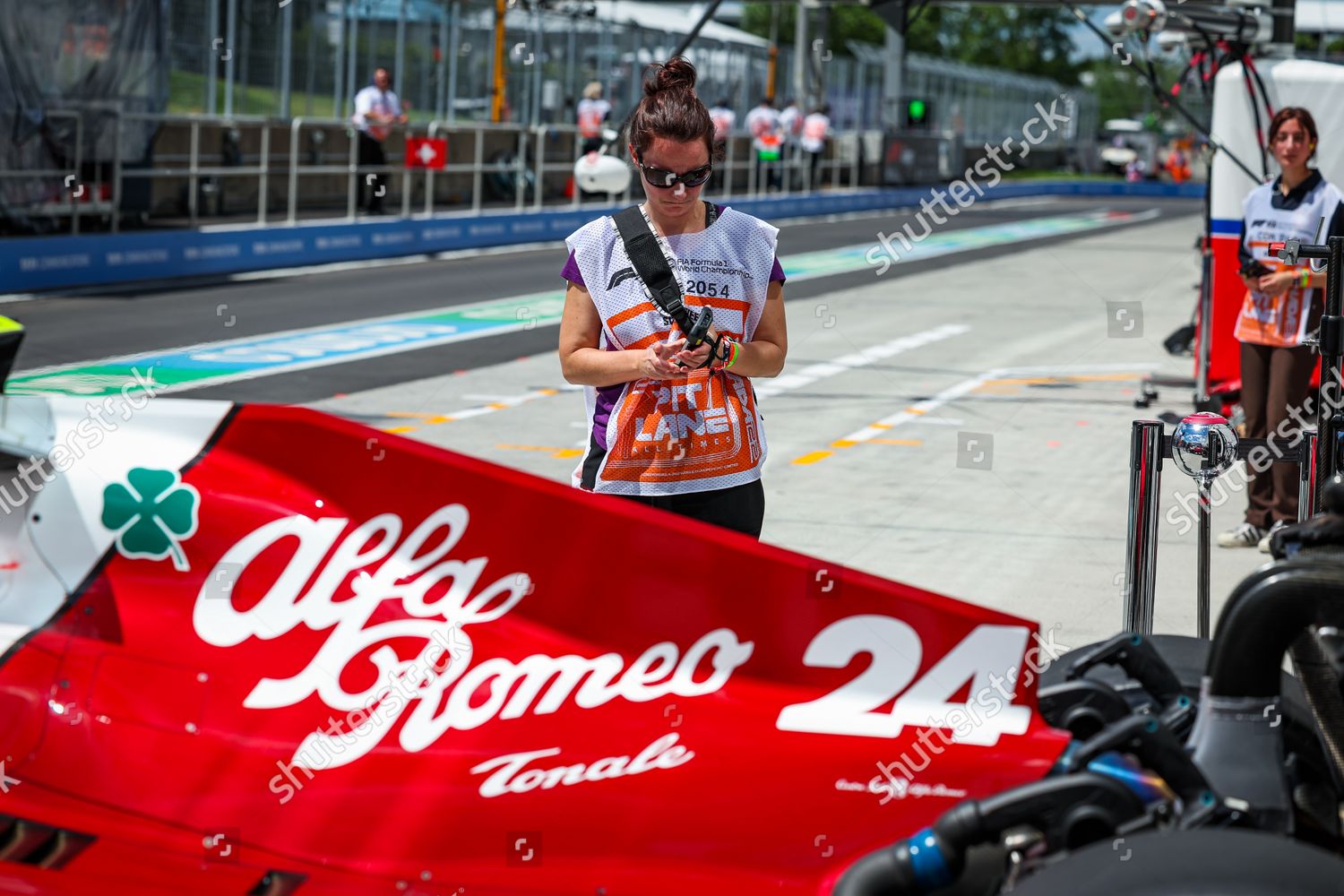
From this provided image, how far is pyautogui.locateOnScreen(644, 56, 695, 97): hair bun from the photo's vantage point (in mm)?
3678

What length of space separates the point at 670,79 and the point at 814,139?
32.9 metres

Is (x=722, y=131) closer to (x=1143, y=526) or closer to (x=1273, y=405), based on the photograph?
(x=1273, y=405)

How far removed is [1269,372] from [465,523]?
542cm

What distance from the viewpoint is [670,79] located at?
3693 millimetres

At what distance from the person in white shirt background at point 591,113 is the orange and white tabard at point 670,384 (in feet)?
74.8

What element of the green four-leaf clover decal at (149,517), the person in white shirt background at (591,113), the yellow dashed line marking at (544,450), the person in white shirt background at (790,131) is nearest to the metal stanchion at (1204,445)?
the green four-leaf clover decal at (149,517)

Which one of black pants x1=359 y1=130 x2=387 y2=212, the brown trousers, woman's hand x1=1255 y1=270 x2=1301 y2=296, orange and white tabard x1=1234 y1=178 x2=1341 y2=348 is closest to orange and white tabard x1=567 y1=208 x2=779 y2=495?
the brown trousers

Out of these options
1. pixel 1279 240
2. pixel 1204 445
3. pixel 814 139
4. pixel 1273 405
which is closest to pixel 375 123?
pixel 1279 240

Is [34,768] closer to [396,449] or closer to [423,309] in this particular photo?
[396,449]

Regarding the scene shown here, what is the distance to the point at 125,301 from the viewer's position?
50.6 ft

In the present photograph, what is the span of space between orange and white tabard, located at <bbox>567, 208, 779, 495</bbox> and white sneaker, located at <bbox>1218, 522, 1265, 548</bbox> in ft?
13.9

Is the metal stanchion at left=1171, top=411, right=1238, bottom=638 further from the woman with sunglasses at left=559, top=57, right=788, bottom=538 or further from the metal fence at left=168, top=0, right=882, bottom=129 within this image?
the metal fence at left=168, top=0, right=882, bottom=129

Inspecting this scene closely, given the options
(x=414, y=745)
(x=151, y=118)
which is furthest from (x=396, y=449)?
(x=151, y=118)

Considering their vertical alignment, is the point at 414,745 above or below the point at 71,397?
below
